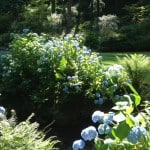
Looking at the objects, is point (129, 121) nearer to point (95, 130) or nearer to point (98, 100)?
point (95, 130)

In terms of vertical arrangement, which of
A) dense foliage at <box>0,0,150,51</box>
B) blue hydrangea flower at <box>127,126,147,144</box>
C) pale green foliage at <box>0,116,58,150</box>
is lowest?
dense foliage at <box>0,0,150,51</box>

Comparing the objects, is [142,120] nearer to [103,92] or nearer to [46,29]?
[103,92]

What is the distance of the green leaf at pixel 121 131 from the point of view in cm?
321

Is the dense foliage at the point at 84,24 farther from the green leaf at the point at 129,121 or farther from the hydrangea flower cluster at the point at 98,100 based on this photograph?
the green leaf at the point at 129,121

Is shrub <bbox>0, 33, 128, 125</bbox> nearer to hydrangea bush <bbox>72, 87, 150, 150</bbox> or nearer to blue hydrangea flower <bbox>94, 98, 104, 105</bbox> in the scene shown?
blue hydrangea flower <bbox>94, 98, 104, 105</bbox>

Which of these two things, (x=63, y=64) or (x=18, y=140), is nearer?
(x=18, y=140)

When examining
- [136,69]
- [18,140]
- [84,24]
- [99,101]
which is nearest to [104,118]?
[18,140]

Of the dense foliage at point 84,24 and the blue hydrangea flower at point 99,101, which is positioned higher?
the blue hydrangea flower at point 99,101

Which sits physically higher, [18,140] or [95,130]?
[95,130]

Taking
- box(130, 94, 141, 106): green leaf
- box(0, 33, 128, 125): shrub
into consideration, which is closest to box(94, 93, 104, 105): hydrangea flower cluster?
box(0, 33, 128, 125): shrub

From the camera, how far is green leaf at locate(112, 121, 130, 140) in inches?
126

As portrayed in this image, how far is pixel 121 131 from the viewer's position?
10.6 ft

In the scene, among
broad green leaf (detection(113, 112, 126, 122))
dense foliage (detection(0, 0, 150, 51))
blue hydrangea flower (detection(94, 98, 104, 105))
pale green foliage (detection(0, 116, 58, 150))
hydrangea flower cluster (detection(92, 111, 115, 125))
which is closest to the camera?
broad green leaf (detection(113, 112, 126, 122))

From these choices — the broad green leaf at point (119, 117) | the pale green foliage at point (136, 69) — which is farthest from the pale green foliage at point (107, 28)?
the broad green leaf at point (119, 117)
